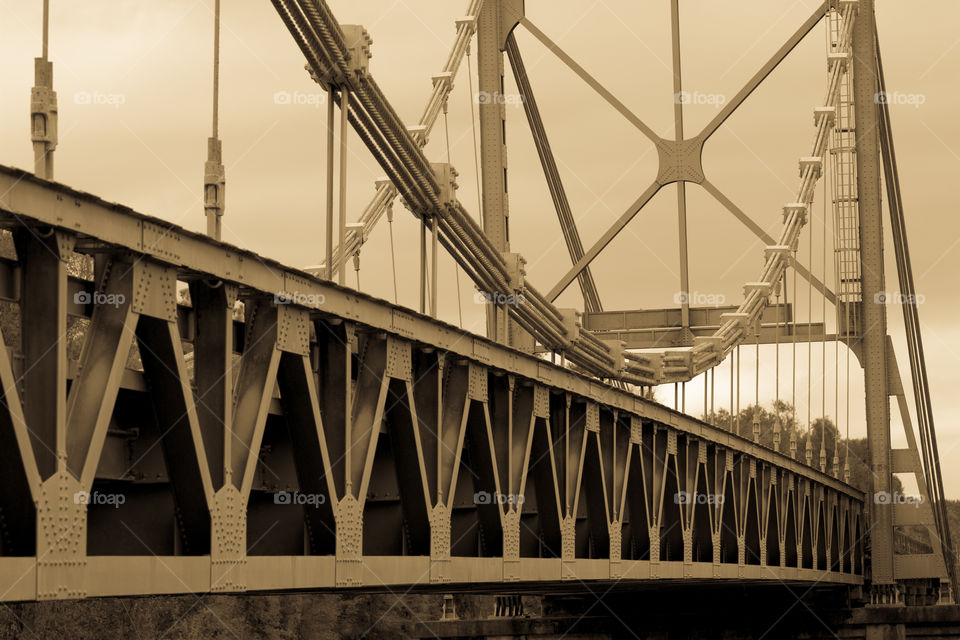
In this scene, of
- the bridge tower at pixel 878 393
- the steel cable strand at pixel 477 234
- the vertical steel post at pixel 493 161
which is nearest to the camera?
the steel cable strand at pixel 477 234

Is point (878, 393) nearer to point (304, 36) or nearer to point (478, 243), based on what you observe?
point (478, 243)

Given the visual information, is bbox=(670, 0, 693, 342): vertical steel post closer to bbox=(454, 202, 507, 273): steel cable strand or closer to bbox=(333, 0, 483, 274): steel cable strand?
bbox=(333, 0, 483, 274): steel cable strand

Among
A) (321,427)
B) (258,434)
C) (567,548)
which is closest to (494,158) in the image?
(567,548)

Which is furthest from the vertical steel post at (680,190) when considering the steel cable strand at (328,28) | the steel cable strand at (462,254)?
the steel cable strand at (328,28)

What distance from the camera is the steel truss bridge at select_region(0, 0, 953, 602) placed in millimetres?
10781

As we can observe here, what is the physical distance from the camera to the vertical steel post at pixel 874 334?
5134cm

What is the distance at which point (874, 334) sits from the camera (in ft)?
170

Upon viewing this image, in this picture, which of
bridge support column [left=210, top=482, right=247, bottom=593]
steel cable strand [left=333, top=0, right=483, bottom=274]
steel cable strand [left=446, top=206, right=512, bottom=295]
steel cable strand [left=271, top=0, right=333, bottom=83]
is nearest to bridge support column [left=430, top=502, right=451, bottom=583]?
bridge support column [left=210, top=482, right=247, bottom=593]

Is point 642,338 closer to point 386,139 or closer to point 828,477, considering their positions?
point 828,477

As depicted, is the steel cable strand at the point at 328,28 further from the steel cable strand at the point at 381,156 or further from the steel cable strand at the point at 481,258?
the steel cable strand at the point at 481,258

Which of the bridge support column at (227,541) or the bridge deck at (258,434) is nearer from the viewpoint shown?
the bridge deck at (258,434)

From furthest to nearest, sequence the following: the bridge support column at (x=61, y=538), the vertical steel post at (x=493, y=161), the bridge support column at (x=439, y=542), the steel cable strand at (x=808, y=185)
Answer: the steel cable strand at (x=808, y=185), the vertical steel post at (x=493, y=161), the bridge support column at (x=439, y=542), the bridge support column at (x=61, y=538)

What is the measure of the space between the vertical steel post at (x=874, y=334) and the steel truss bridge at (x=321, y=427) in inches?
619

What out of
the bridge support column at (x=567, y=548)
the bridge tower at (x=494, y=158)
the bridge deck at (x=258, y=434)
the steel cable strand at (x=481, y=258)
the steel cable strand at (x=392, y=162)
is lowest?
the bridge support column at (x=567, y=548)
